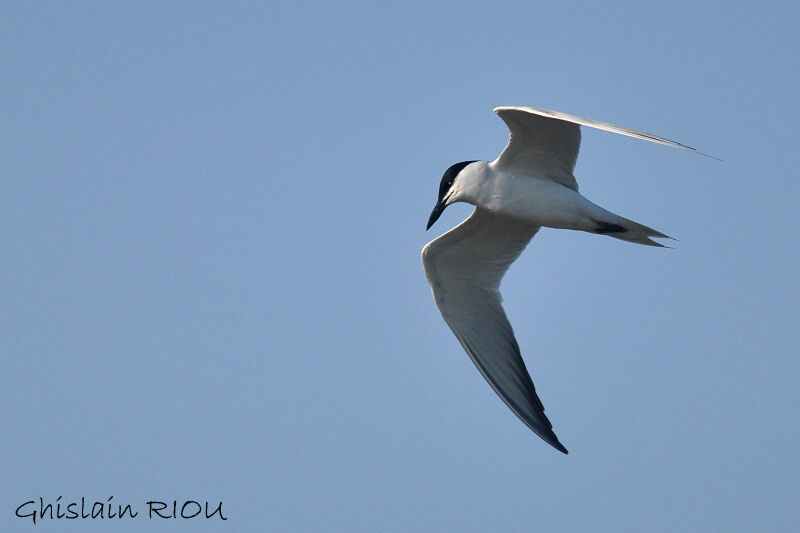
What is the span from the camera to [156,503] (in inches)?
523

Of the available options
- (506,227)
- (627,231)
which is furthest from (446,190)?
(627,231)

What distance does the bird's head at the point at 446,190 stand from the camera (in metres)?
12.8

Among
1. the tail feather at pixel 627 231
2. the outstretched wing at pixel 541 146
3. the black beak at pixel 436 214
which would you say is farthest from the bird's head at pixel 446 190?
the tail feather at pixel 627 231

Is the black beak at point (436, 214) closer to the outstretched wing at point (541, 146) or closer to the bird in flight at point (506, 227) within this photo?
the bird in flight at point (506, 227)

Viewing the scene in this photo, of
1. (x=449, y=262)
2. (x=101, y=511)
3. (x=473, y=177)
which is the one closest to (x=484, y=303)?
(x=449, y=262)

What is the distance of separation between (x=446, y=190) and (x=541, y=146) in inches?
52.2

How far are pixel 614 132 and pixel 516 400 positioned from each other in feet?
15.0

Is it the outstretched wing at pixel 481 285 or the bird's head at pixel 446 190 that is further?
the outstretched wing at pixel 481 285

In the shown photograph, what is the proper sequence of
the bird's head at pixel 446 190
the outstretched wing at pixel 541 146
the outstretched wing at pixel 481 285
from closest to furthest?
the outstretched wing at pixel 541 146 → the bird's head at pixel 446 190 → the outstretched wing at pixel 481 285

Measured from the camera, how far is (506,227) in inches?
539

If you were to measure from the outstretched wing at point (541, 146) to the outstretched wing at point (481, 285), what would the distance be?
1.24 metres

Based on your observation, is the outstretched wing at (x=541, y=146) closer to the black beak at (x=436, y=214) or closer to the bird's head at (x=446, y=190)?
the bird's head at (x=446, y=190)

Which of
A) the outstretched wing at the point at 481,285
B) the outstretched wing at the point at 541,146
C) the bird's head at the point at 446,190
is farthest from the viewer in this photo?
the outstretched wing at the point at 481,285

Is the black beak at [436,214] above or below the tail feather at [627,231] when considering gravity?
above
